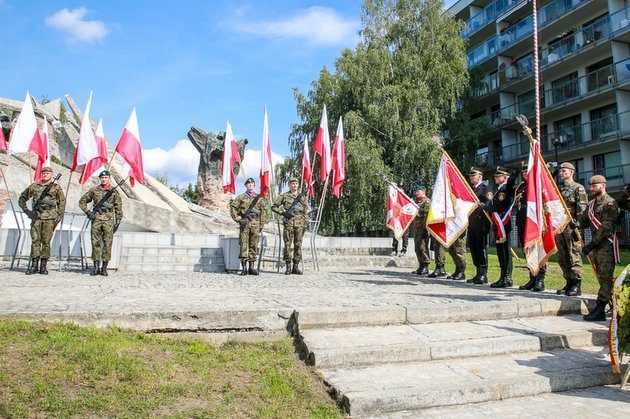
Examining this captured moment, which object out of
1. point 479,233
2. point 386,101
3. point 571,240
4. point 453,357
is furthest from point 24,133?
point 386,101

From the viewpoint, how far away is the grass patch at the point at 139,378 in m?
3.25

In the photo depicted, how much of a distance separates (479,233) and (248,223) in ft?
15.2

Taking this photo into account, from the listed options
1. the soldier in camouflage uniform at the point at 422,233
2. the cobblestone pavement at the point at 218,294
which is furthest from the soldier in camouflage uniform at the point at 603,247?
the soldier in camouflage uniform at the point at 422,233

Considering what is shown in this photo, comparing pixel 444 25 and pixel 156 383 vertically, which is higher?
pixel 444 25

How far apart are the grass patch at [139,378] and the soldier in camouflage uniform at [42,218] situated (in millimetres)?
5466

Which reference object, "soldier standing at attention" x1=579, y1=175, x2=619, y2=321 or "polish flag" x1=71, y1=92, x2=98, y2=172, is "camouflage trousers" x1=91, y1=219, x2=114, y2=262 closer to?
"polish flag" x1=71, y1=92, x2=98, y2=172

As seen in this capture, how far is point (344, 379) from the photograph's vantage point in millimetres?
3932

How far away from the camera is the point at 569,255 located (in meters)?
7.22

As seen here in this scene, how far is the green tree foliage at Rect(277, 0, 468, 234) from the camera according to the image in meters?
24.3

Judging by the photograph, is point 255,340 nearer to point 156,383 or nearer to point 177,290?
point 156,383

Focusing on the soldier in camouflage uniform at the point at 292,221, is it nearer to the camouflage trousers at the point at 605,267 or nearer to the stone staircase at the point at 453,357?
the stone staircase at the point at 453,357

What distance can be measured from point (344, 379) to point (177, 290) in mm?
3648

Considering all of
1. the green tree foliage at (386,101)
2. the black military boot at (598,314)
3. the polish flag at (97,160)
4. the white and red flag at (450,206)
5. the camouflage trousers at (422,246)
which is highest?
the green tree foliage at (386,101)

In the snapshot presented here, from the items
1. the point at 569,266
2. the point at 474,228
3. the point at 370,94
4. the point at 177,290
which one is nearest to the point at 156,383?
the point at 177,290
